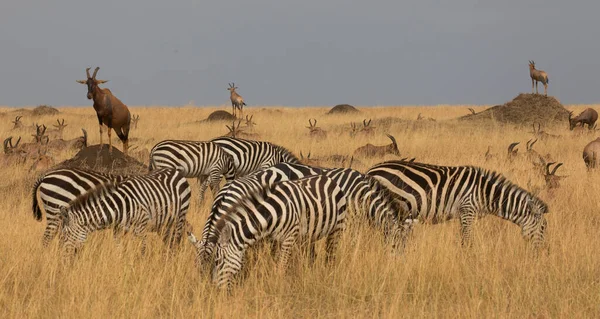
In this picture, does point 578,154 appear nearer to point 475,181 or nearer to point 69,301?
point 475,181

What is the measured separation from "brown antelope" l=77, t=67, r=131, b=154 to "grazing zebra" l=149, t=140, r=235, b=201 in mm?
5193

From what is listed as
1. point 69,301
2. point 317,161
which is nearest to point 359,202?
point 69,301

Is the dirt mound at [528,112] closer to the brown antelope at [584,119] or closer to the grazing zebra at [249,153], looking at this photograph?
the brown antelope at [584,119]

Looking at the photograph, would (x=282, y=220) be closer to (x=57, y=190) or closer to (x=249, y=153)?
(x=57, y=190)

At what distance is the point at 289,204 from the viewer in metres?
6.42

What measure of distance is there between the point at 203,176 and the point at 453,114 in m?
32.0

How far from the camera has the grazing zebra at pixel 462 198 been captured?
8.15 metres

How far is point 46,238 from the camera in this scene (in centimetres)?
798

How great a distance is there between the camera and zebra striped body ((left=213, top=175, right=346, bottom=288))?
5941 mm

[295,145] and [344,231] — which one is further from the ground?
[295,145]

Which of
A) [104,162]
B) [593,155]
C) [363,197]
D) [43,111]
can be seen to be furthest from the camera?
[43,111]

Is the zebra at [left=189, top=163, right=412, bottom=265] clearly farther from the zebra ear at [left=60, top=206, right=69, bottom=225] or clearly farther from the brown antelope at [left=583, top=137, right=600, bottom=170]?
the brown antelope at [left=583, top=137, right=600, bottom=170]

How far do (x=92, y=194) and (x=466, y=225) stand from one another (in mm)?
4212

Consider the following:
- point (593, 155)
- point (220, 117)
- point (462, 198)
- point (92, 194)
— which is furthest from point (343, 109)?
point (92, 194)
